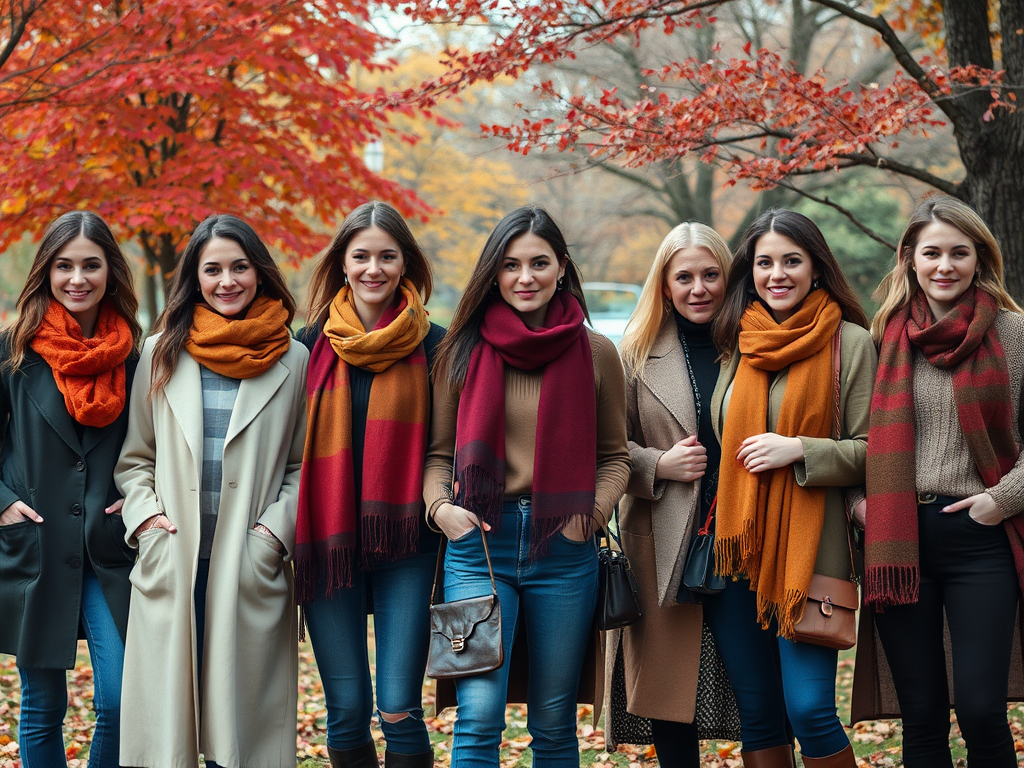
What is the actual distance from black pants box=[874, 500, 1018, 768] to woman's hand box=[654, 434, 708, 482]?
2.62 ft

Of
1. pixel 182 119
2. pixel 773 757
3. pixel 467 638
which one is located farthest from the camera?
pixel 182 119

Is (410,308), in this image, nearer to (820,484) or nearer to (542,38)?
(820,484)

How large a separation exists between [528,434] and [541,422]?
0.09 meters

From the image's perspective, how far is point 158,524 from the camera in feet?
11.9

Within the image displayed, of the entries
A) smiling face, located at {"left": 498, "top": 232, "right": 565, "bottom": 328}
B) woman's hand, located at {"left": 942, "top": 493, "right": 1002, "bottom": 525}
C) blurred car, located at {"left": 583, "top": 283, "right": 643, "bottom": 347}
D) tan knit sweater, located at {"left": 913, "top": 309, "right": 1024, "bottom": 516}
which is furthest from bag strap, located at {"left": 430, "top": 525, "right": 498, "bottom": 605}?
blurred car, located at {"left": 583, "top": 283, "right": 643, "bottom": 347}

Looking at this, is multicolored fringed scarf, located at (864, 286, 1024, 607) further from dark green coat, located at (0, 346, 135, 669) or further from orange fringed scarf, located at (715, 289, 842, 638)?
dark green coat, located at (0, 346, 135, 669)

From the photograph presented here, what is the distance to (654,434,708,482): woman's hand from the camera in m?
3.82

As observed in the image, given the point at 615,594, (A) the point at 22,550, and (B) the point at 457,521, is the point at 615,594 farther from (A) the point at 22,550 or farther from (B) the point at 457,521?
(A) the point at 22,550

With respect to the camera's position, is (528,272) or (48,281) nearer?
(528,272)

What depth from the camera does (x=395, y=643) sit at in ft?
12.2

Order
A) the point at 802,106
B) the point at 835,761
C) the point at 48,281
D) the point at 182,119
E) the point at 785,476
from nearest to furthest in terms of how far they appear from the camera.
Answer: the point at 835,761 → the point at 785,476 → the point at 48,281 → the point at 802,106 → the point at 182,119

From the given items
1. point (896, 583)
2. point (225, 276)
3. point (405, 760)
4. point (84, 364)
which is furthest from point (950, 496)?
point (84, 364)

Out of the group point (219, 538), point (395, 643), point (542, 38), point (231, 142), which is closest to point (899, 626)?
point (395, 643)

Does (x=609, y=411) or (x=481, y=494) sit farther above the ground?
(x=609, y=411)
